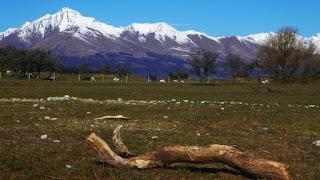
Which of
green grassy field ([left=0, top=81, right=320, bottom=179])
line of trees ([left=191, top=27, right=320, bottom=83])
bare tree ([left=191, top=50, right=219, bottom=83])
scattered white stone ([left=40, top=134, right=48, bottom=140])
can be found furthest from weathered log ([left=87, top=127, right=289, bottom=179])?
bare tree ([left=191, top=50, right=219, bottom=83])

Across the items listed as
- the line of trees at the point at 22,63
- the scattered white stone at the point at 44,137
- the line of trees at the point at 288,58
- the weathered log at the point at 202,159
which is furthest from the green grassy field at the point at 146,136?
the line of trees at the point at 22,63

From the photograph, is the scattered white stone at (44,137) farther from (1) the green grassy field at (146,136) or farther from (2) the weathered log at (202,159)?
(2) the weathered log at (202,159)

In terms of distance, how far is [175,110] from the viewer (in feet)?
123

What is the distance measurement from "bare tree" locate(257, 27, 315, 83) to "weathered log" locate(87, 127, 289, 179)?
130m

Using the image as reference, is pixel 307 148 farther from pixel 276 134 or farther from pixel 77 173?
pixel 77 173

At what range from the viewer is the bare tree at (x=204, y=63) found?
182250 mm

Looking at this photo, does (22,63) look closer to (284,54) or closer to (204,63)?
(204,63)

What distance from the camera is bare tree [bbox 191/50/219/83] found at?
18225 centimetres

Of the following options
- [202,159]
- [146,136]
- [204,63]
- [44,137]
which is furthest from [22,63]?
[202,159]

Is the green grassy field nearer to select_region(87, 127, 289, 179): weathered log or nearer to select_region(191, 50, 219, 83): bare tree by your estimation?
select_region(87, 127, 289, 179): weathered log

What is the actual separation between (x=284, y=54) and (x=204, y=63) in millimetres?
38415

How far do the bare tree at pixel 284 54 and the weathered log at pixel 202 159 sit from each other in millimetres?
129788

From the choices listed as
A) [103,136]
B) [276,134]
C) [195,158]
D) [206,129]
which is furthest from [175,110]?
[195,158]

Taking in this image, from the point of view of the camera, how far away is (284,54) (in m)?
149
